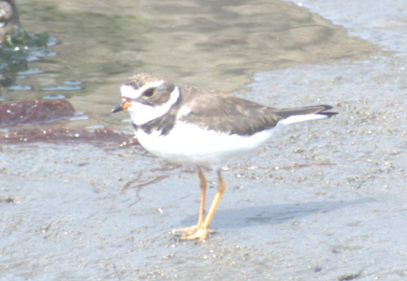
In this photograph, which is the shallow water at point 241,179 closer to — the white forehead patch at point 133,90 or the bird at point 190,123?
the bird at point 190,123

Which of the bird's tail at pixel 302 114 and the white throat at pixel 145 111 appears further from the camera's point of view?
the bird's tail at pixel 302 114

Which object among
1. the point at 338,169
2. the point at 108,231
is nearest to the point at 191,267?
the point at 108,231

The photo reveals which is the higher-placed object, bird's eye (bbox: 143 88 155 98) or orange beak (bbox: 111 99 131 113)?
bird's eye (bbox: 143 88 155 98)

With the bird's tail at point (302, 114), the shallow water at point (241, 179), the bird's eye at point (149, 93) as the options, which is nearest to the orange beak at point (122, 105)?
the bird's eye at point (149, 93)

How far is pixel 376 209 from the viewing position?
4453 millimetres

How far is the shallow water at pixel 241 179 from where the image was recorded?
3.82m

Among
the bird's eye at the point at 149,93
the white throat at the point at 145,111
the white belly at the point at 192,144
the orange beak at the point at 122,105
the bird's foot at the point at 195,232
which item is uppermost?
the bird's eye at the point at 149,93

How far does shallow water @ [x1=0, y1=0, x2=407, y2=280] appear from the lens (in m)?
3.82

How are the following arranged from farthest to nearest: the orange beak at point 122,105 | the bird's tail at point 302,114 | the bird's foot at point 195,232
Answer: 1. the bird's tail at point 302,114
2. the bird's foot at point 195,232
3. the orange beak at point 122,105

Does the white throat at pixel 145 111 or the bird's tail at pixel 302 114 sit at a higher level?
the white throat at pixel 145 111

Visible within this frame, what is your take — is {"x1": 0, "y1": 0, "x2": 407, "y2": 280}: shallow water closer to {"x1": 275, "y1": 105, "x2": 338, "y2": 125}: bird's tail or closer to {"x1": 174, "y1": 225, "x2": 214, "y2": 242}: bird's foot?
{"x1": 174, "y1": 225, "x2": 214, "y2": 242}: bird's foot

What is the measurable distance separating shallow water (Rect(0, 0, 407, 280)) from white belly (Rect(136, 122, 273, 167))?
27.5 inches

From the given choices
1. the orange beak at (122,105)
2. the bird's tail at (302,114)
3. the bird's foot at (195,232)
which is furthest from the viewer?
the bird's tail at (302,114)

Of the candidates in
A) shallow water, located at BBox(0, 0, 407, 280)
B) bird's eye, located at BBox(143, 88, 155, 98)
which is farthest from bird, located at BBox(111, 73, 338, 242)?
shallow water, located at BBox(0, 0, 407, 280)
